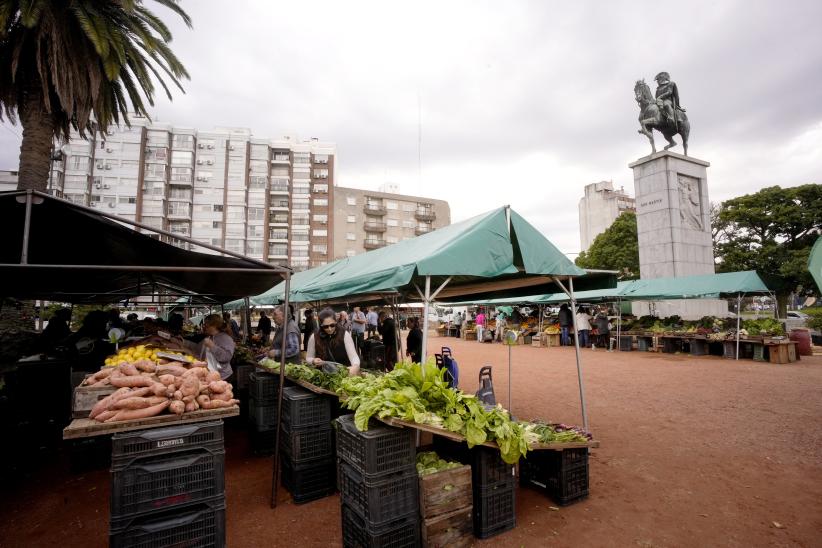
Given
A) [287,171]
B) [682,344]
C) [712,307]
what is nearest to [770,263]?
[712,307]

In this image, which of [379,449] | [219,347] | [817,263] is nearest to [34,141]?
[219,347]

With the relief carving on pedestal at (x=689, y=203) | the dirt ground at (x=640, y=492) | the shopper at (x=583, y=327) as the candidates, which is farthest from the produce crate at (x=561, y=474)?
the relief carving on pedestal at (x=689, y=203)

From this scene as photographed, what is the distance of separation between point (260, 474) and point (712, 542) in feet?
16.3

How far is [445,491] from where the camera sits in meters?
3.51

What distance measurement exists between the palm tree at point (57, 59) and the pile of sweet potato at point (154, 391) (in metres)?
9.44

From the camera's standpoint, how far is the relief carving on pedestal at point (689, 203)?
69.2ft

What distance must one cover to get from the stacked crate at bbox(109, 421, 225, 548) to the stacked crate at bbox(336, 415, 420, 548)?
3.36ft

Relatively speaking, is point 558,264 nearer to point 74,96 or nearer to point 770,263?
point 74,96

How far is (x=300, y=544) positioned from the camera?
3715mm

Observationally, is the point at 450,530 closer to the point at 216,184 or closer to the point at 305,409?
the point at 305,409

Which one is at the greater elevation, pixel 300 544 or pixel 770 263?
pixel 770 263

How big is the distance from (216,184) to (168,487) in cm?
5970

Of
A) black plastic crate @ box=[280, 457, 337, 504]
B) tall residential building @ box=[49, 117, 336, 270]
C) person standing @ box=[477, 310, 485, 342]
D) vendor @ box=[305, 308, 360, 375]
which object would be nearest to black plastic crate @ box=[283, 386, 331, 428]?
black plastic crate @ box=[280, 457, 337, 504]

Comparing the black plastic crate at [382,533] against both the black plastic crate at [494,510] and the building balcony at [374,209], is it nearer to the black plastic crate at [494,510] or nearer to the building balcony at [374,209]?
the black plastic crate at [494,510]
